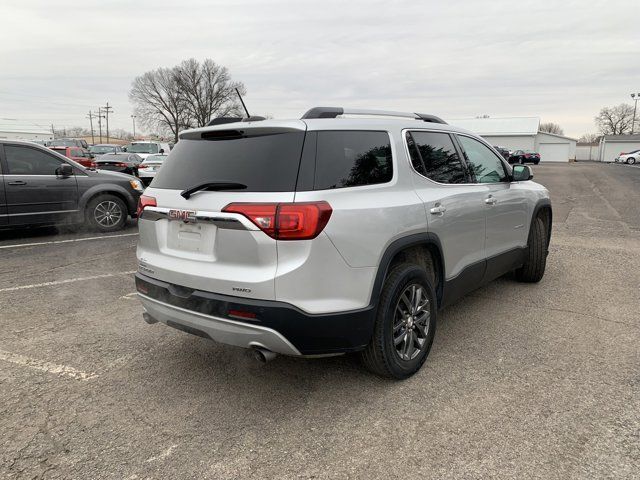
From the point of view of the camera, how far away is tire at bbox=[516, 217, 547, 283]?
17.6 feet

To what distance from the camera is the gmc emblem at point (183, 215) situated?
2898 mm

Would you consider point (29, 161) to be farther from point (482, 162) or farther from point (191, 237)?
point (482, 162)

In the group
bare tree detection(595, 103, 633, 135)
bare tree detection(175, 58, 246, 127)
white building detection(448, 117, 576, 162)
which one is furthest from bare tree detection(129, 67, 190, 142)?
bare tree detection(595, 103, 633, 135)

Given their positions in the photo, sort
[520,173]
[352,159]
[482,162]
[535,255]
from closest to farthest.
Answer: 1. [352,159]
2. [482,162]
3. [520,173]
4. [535,255]

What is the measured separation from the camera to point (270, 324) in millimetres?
2646

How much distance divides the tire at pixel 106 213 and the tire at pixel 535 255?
715 cm

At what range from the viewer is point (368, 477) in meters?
2.37

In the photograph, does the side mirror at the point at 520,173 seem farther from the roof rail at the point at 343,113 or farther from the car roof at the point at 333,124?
the car roof at the point at 333,124

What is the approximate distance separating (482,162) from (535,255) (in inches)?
60.0

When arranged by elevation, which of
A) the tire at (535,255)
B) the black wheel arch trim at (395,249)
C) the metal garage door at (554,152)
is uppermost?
the metal garage door at (554,152)

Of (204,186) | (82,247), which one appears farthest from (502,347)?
(82,247)

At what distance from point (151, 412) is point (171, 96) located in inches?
2798

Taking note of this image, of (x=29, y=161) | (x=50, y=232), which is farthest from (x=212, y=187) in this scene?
(x=50, y=232)

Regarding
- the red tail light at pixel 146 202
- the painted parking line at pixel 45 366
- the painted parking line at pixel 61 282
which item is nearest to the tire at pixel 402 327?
the red tail light at pixel 146 202
